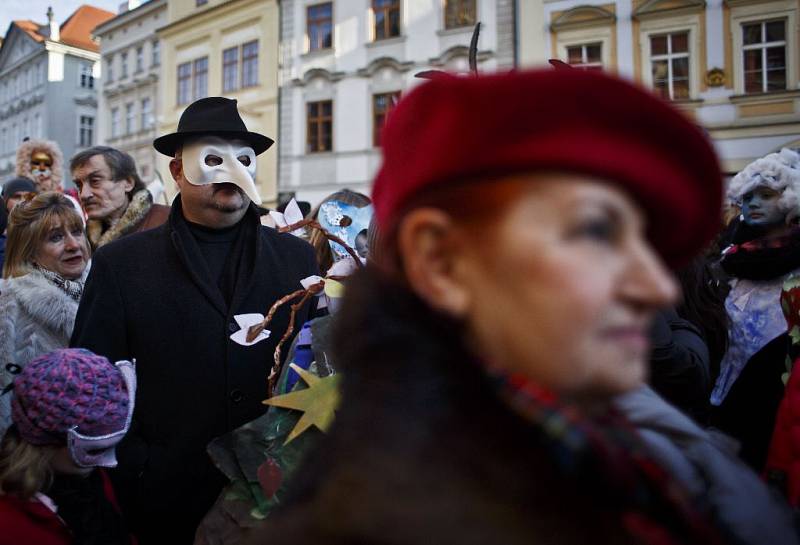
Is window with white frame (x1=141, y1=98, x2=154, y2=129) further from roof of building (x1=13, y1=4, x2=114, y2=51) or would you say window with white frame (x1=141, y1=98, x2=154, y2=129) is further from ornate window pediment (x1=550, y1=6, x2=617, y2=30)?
ornate window pediment (x1=550, y1=6, x2=617, y2=30)

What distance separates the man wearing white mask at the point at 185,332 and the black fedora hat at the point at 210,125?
143 millimetres

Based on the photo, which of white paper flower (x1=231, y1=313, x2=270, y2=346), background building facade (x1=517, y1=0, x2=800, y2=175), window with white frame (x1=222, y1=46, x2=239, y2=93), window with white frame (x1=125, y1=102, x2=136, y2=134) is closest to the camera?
white paper flower (x1=231, y1=313, x2=270, y2=346)

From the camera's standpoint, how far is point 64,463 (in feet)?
6.77

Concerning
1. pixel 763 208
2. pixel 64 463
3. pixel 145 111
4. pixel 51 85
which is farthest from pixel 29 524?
pixel 51 85

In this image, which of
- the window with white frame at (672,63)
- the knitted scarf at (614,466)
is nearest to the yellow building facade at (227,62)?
the window with white frame at (672,63)

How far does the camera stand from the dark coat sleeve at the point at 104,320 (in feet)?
7.68

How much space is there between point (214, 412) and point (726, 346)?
7.25 feet

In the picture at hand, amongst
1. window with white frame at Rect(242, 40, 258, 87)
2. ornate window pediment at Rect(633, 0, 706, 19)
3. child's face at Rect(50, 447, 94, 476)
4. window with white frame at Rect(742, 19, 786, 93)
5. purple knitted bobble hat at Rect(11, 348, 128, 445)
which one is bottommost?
child's face at Rect(50, 447, 94, 476)

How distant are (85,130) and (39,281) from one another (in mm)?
36210

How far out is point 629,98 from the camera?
776mm

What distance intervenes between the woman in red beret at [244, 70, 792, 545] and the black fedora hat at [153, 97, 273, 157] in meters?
2.08

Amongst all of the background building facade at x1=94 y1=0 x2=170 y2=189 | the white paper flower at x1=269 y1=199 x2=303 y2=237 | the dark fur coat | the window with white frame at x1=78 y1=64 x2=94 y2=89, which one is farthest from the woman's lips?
the window with white frame at x1=78 y1=64 x2=94 y2=89

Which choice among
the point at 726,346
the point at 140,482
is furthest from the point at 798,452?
the point at 140,482

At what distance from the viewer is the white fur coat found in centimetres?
281
